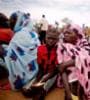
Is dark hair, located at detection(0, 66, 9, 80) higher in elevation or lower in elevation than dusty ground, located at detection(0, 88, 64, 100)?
higher

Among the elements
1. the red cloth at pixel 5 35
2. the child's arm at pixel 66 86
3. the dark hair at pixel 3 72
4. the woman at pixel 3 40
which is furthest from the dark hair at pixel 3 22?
the child's arm at pixel 66 86

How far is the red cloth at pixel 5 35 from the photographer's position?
750cm

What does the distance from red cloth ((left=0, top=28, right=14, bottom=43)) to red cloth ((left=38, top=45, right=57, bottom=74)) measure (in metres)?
1.34

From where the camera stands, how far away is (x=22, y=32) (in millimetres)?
7129

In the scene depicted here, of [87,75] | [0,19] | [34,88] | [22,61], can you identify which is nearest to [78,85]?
[87,75]

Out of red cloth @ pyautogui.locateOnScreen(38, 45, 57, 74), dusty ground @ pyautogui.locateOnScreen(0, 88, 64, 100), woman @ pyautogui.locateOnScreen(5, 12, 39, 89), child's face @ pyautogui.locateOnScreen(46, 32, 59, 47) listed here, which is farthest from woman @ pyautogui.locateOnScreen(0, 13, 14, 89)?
child's face @ pyautogui.locateOnScreen(46, 32, 59, 47)

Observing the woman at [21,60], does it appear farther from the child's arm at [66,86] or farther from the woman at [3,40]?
the child's arm at [66,86]

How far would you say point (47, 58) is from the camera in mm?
6211

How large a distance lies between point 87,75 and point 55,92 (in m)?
Result: 0.51

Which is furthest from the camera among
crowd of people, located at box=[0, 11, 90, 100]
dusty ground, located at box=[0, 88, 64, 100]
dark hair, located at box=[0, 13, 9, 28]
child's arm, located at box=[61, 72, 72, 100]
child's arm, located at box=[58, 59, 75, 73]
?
dark hair, located at box=[0, 13, 9, 28]

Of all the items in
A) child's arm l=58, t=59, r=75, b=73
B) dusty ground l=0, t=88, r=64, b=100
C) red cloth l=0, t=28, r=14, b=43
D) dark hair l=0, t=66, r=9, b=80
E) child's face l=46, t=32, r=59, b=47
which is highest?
child's face l=46, t=32, r=59, b=47

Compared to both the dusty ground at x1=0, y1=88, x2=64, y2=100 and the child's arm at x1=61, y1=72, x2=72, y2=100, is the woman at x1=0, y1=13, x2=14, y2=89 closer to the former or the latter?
the dusty ground at x1=0, y1=88, x2=64, y2=100

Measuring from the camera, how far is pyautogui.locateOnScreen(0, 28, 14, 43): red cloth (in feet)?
24.6

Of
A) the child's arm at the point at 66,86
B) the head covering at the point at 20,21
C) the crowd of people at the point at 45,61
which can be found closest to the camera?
the child's arm at the point at 66,86
